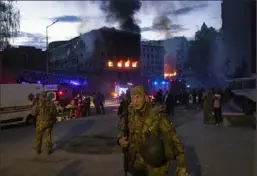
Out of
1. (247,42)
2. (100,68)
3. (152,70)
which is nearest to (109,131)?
(247,42)

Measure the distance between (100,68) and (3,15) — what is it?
29712 mm

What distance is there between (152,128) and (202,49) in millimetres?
88195

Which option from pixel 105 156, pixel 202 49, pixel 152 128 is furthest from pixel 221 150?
pixel 202 49

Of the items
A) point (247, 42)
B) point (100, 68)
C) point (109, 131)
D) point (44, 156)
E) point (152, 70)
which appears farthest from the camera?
point (152, 70)

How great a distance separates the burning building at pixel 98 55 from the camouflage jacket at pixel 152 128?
56.7 metres

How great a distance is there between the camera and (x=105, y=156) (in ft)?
36.9

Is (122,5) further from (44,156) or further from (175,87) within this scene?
(44,156)

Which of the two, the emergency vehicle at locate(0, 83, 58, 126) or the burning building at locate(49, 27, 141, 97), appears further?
the burning building at locate(49, 27, 141, 97)

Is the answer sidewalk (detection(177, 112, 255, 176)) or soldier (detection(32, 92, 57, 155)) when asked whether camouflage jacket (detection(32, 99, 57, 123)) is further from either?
sidewalk (detection(177, 112, 255, 176))

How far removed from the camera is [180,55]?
8788 centimetres

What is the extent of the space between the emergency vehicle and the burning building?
38952 mm

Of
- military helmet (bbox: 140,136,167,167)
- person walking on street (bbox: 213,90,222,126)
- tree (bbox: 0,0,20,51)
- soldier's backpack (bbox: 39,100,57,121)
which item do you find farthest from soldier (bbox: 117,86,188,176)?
tree (bbox: 0,0,20,51)

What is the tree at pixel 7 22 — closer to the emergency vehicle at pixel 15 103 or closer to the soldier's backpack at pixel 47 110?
the emergency vehicle at pixel 15 103

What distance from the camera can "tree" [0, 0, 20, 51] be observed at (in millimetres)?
42466
